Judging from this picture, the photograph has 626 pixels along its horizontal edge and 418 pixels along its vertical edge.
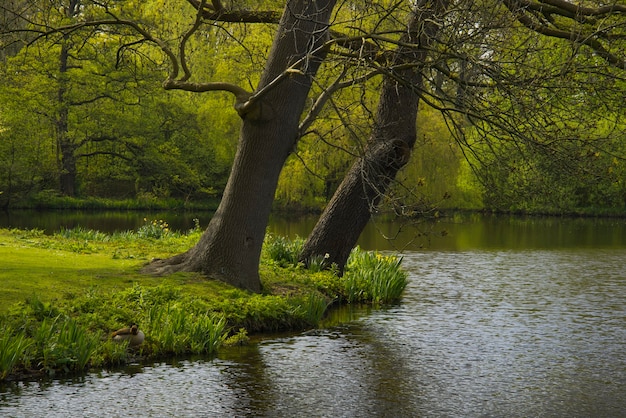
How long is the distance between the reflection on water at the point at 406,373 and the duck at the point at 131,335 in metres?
0.36

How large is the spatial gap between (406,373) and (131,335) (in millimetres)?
3212

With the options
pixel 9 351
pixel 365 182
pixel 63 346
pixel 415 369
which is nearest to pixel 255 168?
pixel 365 182

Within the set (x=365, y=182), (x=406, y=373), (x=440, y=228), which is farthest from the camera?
(x=440, y=228)

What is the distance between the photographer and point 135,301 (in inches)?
438

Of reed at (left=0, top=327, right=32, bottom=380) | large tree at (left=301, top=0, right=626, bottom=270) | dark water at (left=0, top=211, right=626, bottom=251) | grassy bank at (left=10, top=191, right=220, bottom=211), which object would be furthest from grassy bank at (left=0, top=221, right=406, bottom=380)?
grassy bank at (left=10, top=191, right=220, bottom=211)

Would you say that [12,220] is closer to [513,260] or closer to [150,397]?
[513,260]

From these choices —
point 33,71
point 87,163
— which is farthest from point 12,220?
point 87,163

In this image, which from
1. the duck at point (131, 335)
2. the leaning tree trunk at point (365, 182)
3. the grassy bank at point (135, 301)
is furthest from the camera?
the leaning tree trunk at point (365, 182)

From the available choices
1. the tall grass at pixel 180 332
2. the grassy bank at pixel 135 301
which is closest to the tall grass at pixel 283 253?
the grassy bank at pixel 135 301

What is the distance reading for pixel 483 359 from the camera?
1061cm

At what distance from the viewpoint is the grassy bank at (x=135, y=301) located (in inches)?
367

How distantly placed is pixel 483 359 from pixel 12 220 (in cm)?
2545

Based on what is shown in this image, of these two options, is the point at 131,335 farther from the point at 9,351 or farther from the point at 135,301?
the point at 9,351

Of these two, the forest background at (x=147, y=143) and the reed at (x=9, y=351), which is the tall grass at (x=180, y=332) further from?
the forest background at (x=147, y=143)
